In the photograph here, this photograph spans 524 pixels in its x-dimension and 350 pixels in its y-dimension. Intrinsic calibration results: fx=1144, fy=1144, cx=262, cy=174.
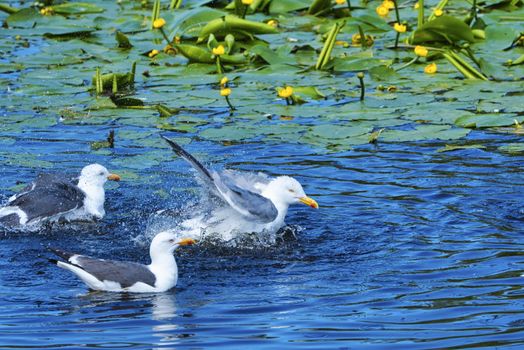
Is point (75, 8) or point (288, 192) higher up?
point (288, 192)

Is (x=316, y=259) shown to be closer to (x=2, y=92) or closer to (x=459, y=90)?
(x=459, y=90)

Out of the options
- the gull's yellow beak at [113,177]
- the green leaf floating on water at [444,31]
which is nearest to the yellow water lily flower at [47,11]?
the green leaf floating on water at [444,31]

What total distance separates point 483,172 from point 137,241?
324 cm

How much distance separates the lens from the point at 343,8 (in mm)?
15867

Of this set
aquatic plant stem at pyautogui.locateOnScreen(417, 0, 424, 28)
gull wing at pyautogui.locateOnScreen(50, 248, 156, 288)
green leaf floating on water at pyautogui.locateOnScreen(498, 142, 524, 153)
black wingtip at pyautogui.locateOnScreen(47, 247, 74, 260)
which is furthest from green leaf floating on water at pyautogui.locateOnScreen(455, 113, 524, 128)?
black wingtip at pyautogui.locateOnScreen(47, 247, 74, 260)

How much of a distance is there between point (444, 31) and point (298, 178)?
4.00 m

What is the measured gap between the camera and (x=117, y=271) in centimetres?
775

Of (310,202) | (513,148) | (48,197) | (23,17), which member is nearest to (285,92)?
(513,148)

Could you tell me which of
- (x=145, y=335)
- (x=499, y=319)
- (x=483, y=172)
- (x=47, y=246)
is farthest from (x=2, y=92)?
(x=499, y=319)

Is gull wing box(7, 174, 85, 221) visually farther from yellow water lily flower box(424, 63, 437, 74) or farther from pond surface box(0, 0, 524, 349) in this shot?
yellow water lily flower box(424, 63, 437, 74)

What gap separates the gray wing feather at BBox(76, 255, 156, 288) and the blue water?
0.39 ft

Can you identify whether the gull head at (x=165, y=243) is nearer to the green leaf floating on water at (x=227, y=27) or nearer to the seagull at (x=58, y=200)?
the seagull at (x=58, y=200)

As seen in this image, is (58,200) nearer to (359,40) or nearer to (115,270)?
(115,270)

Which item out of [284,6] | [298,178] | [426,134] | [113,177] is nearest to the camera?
[113,177]
